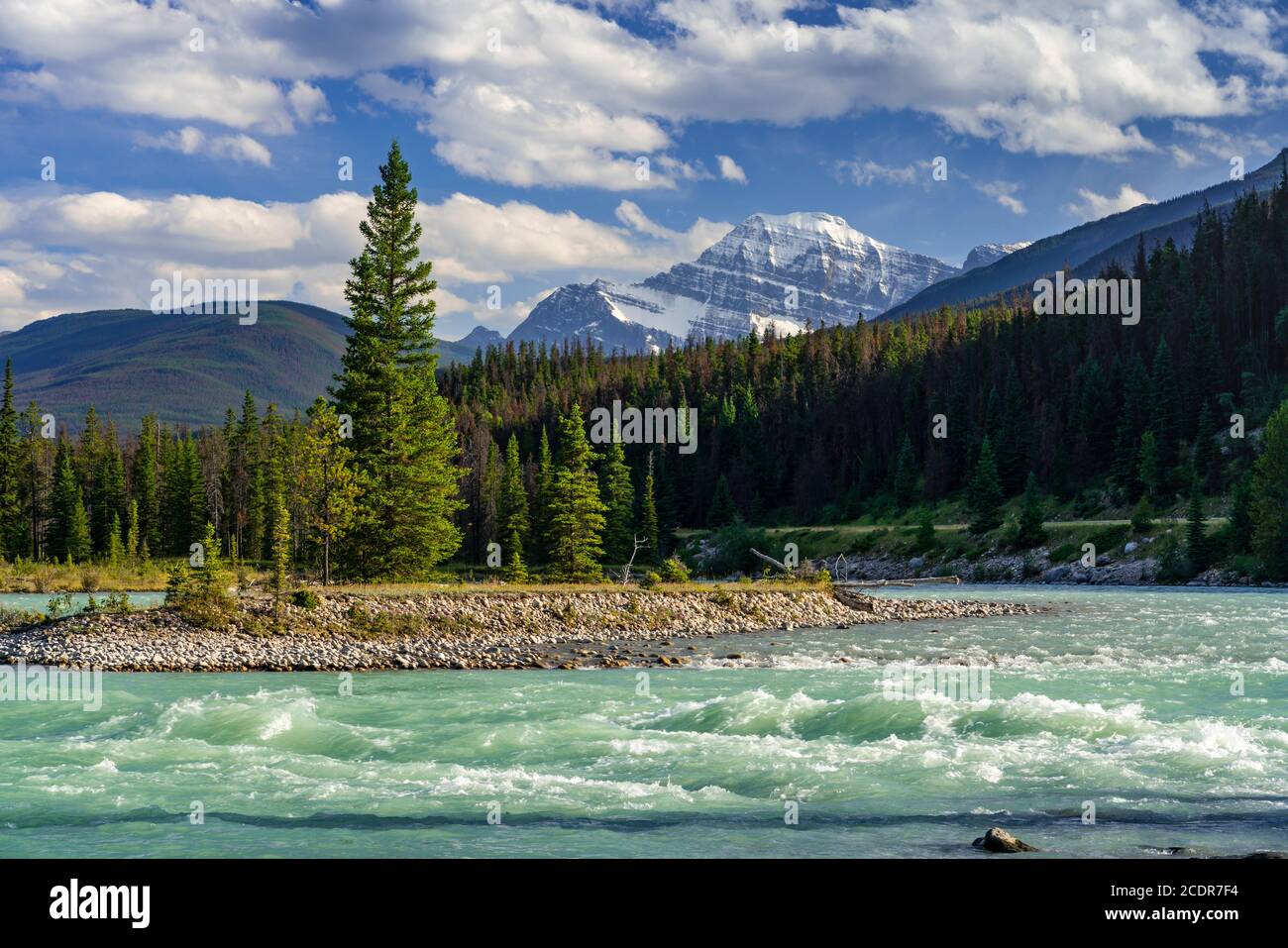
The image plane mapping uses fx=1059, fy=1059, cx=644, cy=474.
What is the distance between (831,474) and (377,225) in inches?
3716

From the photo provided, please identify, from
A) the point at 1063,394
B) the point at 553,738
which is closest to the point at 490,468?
the point at 1063,394

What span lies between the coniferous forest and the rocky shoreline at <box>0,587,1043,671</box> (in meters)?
6.03

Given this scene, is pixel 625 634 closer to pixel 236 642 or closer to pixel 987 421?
pixel 236 642

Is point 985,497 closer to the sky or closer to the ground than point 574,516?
closer to the sky

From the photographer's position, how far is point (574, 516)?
6009cm

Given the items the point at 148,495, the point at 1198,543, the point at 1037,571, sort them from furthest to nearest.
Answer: the point at 148,495, the point at 1037,571, the point at 1198,543

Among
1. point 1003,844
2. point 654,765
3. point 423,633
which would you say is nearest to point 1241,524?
point 423,633

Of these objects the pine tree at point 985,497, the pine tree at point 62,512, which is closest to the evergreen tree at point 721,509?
the pine tree at point 985,497

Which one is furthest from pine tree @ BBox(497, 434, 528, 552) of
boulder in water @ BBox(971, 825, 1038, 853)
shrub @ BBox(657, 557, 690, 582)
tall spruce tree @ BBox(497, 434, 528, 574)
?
boulder in water @ BBox(971, 825, 1038, 853)

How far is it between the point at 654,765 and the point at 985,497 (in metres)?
92.1

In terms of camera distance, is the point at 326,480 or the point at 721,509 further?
the point at 721,509

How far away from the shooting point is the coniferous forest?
51.0m

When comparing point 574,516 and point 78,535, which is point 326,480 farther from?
point 78,535

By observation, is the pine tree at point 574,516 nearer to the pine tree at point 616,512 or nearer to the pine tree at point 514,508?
the pine tree at point 514,508
